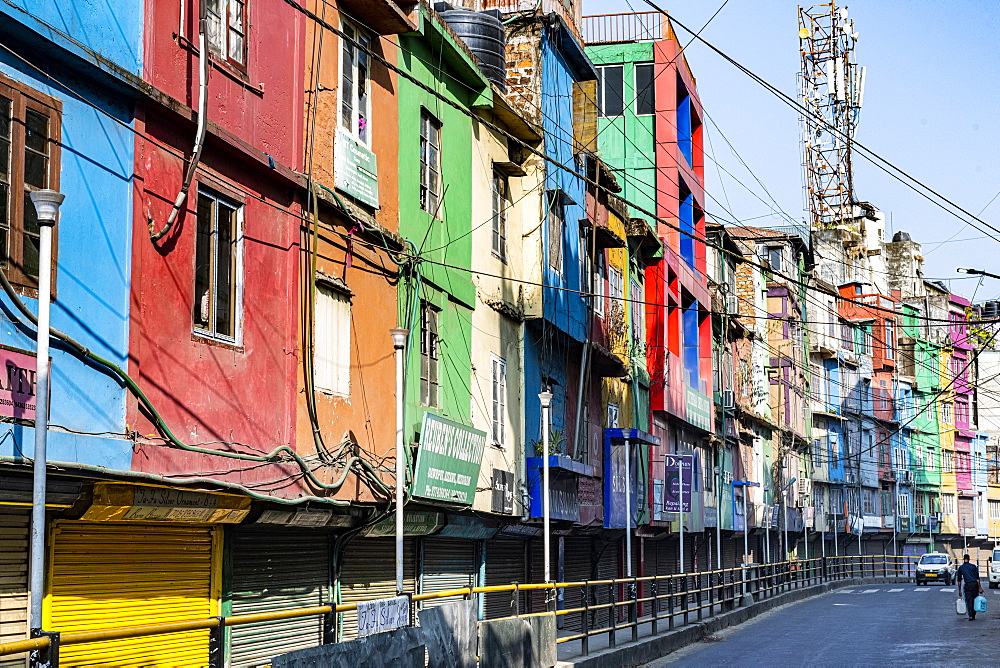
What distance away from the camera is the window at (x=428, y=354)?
20.1 metres

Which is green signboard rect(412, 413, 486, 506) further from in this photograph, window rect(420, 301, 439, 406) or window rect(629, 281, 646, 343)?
window rect(629, 281, 646, 343)

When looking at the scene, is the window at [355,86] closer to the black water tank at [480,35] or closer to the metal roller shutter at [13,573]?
the black water tank at [480,35]

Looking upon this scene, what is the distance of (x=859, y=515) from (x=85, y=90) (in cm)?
7700

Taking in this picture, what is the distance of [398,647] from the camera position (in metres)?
12.4

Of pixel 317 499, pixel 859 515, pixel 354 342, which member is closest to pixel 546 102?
pixel 354 342

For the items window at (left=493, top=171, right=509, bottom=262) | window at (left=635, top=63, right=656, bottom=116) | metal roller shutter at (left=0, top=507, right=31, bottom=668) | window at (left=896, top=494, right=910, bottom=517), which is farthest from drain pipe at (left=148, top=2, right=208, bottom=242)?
window at (left=896, top=494, right=910, bottom=517)

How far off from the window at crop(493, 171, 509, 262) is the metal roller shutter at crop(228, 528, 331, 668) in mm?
8797

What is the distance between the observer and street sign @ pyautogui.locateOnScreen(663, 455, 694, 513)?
1328 inches

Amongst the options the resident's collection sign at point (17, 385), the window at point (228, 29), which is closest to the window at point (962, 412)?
the window at point (228, 29)

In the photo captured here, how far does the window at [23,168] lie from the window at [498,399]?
1322cm

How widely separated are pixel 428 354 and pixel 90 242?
9.42m

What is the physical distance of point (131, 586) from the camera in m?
12.6

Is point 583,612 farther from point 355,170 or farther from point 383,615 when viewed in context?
point 355,170

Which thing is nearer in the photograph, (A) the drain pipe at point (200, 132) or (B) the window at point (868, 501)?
(A) the drain pipe at point (200, 132)
